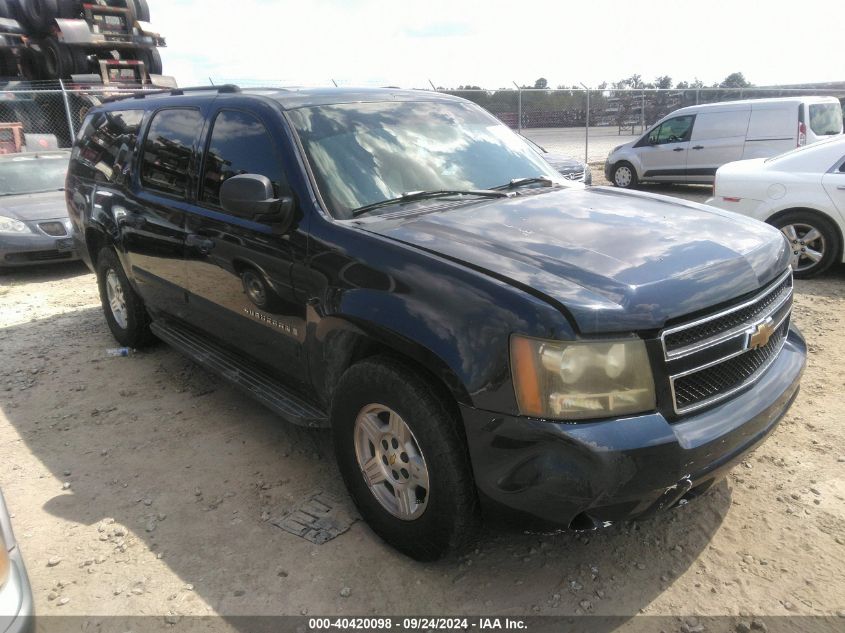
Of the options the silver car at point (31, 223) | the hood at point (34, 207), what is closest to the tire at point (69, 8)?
the silver car at point (31, 223)

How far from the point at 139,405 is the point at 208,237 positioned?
1513mm

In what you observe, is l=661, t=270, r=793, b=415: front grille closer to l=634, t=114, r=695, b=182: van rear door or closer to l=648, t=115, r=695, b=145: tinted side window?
l=634, t=114, r=695, b=182: van rear door

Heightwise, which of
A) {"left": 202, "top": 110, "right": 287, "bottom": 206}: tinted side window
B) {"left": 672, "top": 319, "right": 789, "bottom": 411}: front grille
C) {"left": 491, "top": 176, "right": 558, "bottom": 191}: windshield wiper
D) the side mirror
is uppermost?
{"left": 202, "top": 110, "right": 287, "bottom": 206}: tinted side window

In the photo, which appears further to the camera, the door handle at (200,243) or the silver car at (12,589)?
the door handle at (200,243)

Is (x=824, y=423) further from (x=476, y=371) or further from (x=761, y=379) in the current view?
(x=476, y=371)

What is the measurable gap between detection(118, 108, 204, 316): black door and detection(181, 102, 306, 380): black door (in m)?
0.18

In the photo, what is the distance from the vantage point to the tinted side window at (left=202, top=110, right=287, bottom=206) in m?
3.22

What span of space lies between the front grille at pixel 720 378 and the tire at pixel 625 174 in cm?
1225

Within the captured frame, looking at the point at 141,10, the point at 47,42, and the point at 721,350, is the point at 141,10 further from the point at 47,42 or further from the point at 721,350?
the point at 721,350

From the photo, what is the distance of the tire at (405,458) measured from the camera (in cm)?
237

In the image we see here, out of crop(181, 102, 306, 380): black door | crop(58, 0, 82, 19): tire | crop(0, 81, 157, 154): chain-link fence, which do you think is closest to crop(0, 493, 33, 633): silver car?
crop(181, 102, 306, 380): black door

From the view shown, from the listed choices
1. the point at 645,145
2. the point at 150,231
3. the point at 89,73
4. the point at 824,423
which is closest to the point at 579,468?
the point at 824,423

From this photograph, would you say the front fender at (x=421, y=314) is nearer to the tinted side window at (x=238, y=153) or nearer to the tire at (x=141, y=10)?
the tinted side window at (x=238, y=153)

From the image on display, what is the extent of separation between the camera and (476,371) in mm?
2219
